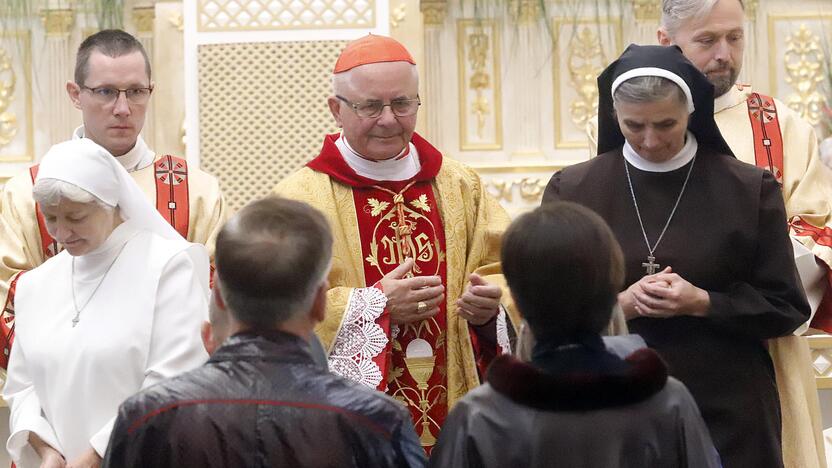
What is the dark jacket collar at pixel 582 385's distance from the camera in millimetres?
2594

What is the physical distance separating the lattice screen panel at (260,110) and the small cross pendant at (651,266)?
4.51m

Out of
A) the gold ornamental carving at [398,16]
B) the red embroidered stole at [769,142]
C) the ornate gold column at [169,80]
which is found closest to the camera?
the red embroidered stole at [769,142]

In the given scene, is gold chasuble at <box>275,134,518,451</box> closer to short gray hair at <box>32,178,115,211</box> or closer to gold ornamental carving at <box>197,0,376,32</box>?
short gray hair at <box>32,178,115,211</box>

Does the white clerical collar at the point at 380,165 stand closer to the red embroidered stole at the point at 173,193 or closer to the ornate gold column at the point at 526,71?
the red embroidered stole at the point at 173,193

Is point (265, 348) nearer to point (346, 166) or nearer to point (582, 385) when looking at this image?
point (582, 385)

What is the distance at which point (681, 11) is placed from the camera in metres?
4.70

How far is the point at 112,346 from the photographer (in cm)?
383

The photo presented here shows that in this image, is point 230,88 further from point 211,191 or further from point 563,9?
point 211,191

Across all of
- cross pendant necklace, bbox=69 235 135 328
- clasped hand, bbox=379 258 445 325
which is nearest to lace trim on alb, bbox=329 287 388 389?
clasped hand, bbox=379 258 445 325

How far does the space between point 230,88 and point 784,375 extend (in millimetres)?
4761

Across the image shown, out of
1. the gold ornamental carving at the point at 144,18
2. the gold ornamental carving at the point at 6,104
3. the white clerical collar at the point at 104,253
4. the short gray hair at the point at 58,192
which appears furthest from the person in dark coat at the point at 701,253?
the gold ornamental carving at the point at 6,104

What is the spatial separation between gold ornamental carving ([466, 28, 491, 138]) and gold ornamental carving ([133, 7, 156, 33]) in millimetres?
1987

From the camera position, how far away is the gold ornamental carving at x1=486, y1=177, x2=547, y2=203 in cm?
852

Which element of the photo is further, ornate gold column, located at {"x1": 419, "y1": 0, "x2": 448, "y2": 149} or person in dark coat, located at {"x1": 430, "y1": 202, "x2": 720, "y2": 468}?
ornate gold column, located at {"x1": 419, "y1": 0, "x2": 448, "y2": 149}
